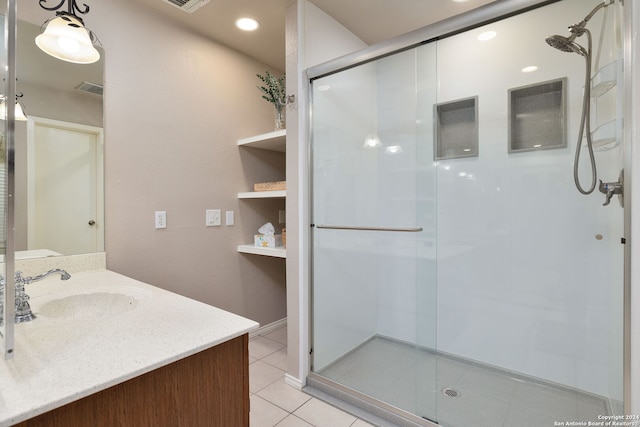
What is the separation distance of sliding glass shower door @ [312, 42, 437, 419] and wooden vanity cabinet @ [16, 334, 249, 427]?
1055 millimetres

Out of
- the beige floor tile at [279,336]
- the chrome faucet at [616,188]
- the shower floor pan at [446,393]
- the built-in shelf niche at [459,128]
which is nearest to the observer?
the chrome faucet at [616,188]

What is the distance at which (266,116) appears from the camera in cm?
278

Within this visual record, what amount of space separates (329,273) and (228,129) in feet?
4.59

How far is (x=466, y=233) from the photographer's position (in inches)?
82.0

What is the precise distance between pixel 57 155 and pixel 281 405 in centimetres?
186

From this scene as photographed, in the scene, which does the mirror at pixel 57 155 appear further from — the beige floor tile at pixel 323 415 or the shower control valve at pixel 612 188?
the shower control valve at pixel 612 188

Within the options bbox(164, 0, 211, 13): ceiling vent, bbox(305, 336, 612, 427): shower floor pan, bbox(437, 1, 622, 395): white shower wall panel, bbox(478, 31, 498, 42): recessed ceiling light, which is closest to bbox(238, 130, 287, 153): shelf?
bbox(164, 0, 211, 13): ceiling vent

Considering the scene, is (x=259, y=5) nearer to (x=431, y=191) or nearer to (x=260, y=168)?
(x=260, y=168)

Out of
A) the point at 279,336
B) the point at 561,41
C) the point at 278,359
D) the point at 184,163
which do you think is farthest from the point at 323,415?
the point at 561,41

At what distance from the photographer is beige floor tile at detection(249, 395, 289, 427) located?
1.64 meters

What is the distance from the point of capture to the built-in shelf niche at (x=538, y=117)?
1.71m

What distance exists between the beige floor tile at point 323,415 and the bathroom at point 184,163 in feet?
0.72

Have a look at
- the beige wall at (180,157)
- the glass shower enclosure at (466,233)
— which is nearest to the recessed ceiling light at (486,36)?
the glass shower enclosure at (466,233)

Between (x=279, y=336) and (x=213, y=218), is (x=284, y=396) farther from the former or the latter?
(x=213, y=218)
